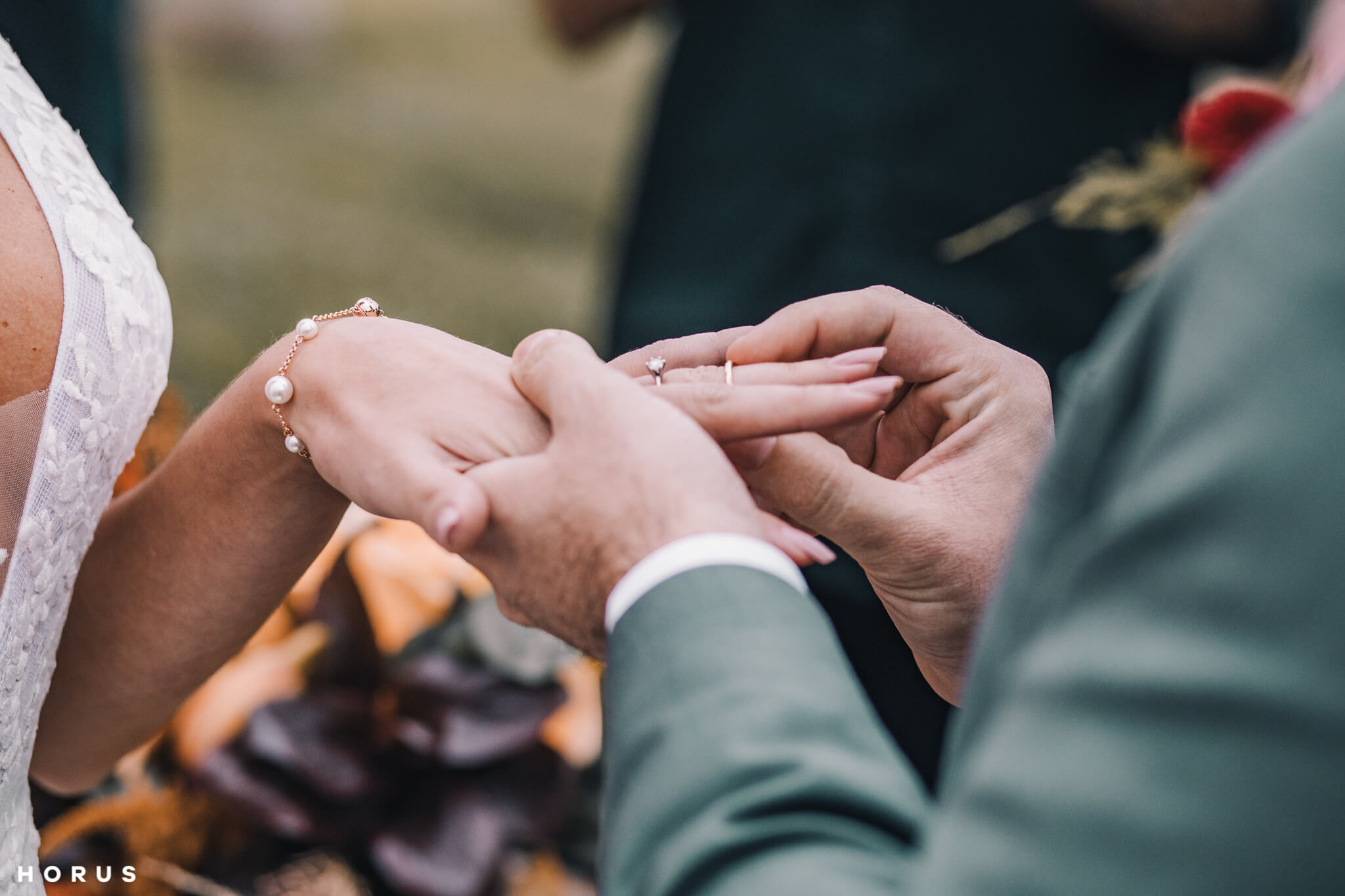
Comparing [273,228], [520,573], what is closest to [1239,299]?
[520,573]

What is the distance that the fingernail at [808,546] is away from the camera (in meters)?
0.67

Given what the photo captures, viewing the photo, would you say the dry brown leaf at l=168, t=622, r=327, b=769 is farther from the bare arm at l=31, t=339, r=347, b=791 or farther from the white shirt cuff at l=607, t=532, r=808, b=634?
the white shirt cuff at l=607, t=532, r=808, b=634

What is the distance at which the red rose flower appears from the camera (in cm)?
111

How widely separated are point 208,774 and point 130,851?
0.39ft

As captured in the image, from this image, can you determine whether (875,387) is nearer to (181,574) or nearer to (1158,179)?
(181,574)

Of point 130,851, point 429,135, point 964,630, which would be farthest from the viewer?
A: point 429,135

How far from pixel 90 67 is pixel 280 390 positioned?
114cm

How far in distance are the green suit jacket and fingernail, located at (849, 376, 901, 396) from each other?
0.79 ft

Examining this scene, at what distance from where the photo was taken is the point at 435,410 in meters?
0.71

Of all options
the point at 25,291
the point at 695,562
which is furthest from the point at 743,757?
the point at 25,291

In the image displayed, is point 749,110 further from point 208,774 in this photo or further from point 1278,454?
point 1278,454

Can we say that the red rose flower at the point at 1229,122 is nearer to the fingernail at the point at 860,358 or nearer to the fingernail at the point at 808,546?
the fingernail at the point at 860,358

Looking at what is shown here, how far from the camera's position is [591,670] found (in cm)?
132

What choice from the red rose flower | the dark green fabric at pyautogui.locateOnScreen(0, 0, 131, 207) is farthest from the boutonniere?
the dark green fabric at pyautogui.locateOnScreen(0, 0, 131, 207)
